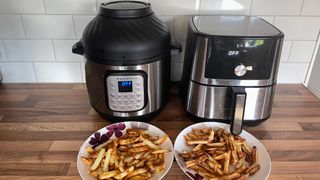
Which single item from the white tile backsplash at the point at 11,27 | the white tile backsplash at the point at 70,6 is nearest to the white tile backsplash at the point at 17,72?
the white tile backsplash at the point at 11,27

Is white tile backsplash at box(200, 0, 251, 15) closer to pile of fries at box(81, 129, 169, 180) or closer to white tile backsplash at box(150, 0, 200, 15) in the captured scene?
white tile backsplash at box(150, 0, 200, 15)

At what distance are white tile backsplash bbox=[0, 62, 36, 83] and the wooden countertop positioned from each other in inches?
1.1

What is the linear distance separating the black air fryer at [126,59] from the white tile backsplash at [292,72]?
1.61 ft

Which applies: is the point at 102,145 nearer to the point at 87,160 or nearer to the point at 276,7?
the point at 87,160

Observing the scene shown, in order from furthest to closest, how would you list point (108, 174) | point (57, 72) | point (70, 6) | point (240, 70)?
point (57, 72) → point (70, 6) → point (240, 70) → point (108, 174)

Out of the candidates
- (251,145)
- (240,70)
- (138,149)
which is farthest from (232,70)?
(138,149)

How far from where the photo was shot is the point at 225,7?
31.2 inches

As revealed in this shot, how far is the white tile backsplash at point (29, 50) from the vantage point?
0.84m

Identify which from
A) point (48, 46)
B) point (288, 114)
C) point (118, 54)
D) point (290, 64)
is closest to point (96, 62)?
point (118, 54)

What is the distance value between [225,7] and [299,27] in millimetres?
268

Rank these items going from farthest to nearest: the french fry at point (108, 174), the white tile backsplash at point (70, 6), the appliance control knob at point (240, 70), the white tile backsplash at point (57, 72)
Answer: the white tile backsplash at point (57, 72) → the white tile backsplash at point (70, 6) → the appliance control knob at point (240, 70) → the french fry at point (108, 174)

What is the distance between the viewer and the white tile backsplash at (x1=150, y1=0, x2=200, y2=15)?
780mm

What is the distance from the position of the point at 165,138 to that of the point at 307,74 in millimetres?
648

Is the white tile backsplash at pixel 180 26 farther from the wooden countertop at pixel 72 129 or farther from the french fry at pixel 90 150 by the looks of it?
the french fry at pixel 90 150
